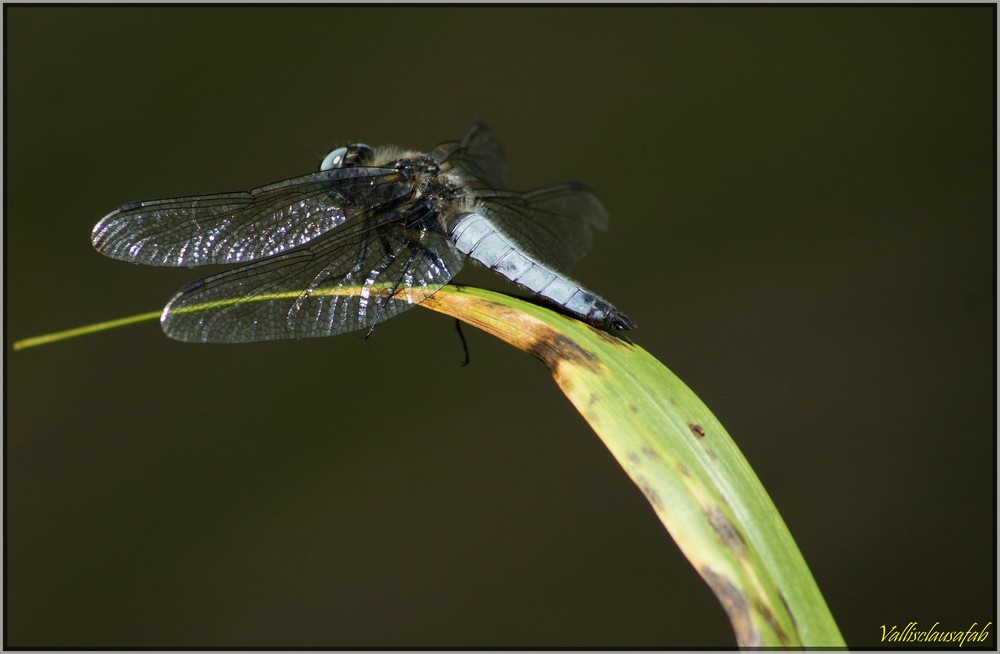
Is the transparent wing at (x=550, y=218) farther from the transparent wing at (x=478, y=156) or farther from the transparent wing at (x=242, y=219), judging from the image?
the transparent wing at (x=242, y=219)

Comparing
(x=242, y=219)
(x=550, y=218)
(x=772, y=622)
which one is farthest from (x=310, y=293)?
(x=772, y=622)

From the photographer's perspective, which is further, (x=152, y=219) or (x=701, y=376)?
(x=701, y=376)

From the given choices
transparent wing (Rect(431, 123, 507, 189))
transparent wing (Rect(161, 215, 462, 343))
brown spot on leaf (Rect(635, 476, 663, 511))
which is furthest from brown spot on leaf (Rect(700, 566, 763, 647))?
transparent wing (Rect(431, 123, 507, 189))

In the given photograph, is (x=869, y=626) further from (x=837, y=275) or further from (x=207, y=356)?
(x=207, y=356)

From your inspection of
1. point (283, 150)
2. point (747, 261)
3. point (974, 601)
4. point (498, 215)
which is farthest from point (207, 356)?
point (974, 601)

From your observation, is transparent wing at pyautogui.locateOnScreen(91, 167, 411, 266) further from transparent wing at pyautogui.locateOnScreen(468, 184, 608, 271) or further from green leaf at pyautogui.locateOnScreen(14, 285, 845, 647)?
green leaf at pyautogui.locateOnScreen(14, 285, 845, 647)

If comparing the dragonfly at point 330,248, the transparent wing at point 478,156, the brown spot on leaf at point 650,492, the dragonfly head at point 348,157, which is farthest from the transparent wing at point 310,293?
the brown spot on leaf at point 650,492
